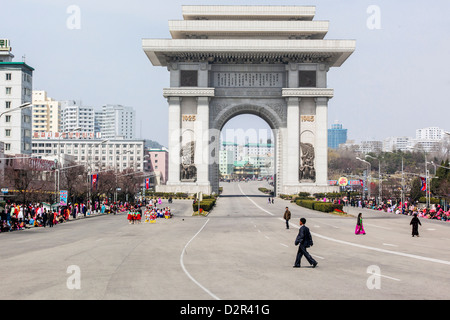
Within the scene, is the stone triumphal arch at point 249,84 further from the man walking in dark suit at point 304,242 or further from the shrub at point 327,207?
the man walking in dark suit at point 304,242

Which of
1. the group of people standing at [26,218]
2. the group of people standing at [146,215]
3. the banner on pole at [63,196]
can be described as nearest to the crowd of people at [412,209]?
the group of people standing at [146,215]

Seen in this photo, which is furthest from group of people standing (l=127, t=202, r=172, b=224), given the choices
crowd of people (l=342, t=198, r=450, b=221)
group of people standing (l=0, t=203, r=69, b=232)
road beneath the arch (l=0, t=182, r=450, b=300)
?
crowd of people (l=342, t=198, r=450, b=221)

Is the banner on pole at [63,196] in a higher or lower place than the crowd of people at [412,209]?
higher

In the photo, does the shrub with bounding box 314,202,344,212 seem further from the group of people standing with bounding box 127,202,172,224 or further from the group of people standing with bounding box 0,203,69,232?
the group of people standing with bounding box 0,203,69,232

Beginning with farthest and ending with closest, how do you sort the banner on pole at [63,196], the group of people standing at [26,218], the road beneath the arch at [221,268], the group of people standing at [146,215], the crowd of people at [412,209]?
the crowd of people at [412,209]
the banner on pole at [63,196]
the group of people standing at [146,215]
the group of people standing at [26,218]
the road beneath the arch at [221,268]

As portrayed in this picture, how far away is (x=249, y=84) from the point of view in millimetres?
96750

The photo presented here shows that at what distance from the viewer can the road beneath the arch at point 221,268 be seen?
47.4ft

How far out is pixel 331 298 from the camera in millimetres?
13648

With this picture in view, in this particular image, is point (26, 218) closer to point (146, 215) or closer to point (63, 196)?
point (63, 196)

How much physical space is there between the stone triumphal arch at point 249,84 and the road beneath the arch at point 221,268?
62022 millimetres

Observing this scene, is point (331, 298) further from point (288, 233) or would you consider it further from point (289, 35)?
point (289, 35)

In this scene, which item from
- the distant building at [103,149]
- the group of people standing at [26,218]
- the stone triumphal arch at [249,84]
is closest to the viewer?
the group of people standing at [26,218]

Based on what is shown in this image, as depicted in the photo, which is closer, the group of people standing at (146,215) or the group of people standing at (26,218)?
the group of people standing at (26,218)
